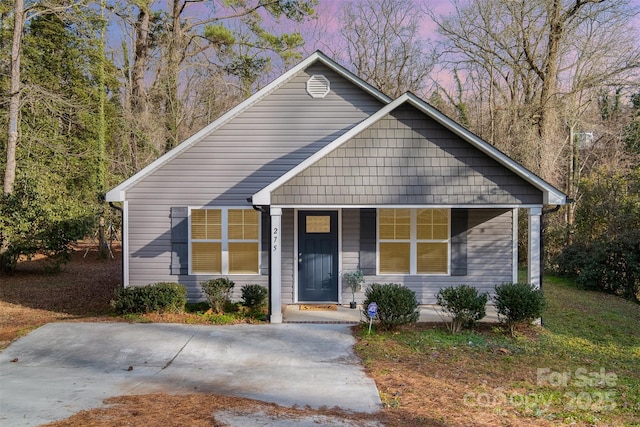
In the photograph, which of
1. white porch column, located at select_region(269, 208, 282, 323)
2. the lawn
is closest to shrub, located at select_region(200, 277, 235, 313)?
the lawn

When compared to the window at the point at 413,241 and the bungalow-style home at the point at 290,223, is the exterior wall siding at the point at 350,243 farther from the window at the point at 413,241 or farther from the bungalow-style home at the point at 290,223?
the window at the point at 413,241

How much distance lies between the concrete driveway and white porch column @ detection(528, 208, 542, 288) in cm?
369

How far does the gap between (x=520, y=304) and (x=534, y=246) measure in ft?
4.47

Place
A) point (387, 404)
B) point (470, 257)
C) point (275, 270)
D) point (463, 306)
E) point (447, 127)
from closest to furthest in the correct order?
1. point (387, 404)
2. point (463, 306)
3. point (447, 127)
4. point (275, 270)
5. point (470, 257)

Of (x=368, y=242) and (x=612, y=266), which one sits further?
(x=612, y=266)

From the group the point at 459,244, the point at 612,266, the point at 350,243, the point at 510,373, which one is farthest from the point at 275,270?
the point at 612,266

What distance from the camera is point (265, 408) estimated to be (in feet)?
15.4

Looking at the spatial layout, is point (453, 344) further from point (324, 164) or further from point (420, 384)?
point (324, 164)

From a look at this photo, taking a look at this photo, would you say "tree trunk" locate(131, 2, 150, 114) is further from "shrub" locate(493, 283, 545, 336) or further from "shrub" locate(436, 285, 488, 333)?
"shrub" locate(493, 283, 545, 336)

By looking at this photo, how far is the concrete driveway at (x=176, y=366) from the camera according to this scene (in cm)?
498

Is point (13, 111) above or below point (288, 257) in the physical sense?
above

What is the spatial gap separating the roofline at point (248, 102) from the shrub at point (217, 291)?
2.74 m

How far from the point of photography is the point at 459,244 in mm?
9922

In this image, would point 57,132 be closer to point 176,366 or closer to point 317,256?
point 317,256
